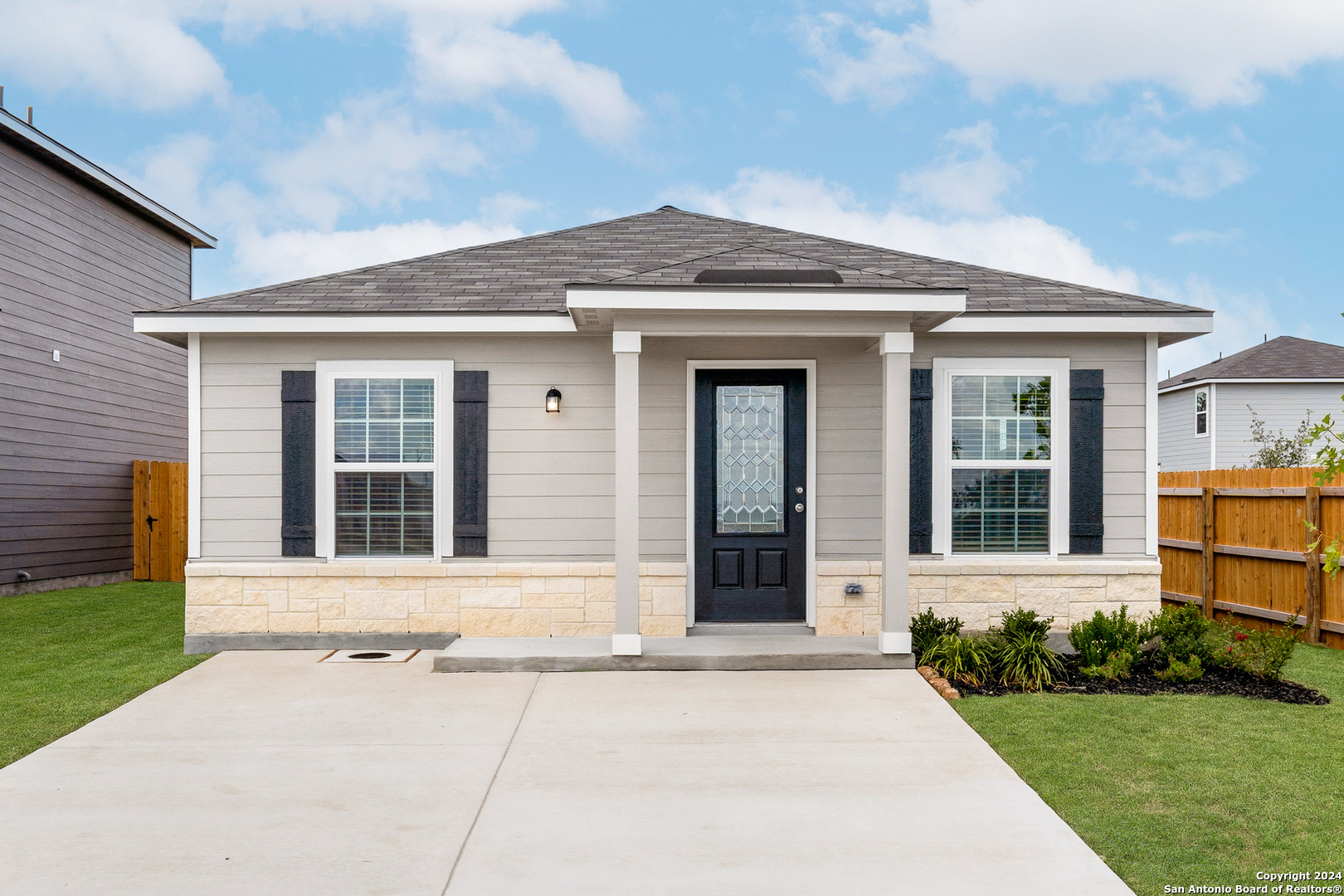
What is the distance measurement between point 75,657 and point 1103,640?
25.0 feet

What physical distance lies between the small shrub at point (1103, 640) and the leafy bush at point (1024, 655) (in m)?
0.21

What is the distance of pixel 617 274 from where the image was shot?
6.01 meters

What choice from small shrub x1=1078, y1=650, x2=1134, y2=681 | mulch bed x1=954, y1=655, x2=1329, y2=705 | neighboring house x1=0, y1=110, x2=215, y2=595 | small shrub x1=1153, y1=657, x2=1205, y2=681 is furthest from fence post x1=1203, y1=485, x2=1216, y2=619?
neighboring house x1=0, y1=110, x2=215, y2=595

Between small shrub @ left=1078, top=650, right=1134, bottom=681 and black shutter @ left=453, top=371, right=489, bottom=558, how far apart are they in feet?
14.6

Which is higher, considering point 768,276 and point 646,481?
point 768,276

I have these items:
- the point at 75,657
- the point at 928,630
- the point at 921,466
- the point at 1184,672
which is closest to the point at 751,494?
the point at 921,466

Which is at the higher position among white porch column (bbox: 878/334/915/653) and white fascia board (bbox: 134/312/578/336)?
white fascia board (bbox: 134/312/578/336)

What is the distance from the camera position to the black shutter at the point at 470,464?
6477 millimetres

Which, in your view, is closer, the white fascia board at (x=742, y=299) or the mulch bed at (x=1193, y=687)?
the mulch bed at (x=1193, y=687)

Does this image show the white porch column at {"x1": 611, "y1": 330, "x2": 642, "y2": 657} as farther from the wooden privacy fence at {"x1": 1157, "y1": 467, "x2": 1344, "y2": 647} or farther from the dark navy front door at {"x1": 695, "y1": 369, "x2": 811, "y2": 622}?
the wooden privacy fence at {"x1": 1157, "y1": 467, "x2": 1344, "y2": 647}

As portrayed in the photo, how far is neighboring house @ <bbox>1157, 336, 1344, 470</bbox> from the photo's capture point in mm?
16844

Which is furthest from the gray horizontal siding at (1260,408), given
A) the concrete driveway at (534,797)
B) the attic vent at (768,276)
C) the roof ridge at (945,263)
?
the concrete driveway at (534,797)

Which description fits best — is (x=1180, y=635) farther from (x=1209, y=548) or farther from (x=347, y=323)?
(x=347, y=323)

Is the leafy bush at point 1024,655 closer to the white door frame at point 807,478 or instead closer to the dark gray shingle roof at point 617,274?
the white door frame at point 807,478
